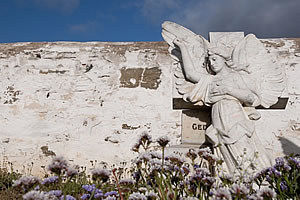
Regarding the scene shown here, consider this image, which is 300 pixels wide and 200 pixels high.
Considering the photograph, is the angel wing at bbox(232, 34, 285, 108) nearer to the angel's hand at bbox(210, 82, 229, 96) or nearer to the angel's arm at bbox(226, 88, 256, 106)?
the angel's arm at bbox(226, 88, 256, 106)

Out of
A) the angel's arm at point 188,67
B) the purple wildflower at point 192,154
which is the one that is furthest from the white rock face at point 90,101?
the purple wildflower at point 192,154

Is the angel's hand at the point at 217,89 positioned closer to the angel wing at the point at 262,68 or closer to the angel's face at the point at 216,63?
the angel's face at the point at 216,63

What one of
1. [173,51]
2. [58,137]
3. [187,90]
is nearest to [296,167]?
[187,90]

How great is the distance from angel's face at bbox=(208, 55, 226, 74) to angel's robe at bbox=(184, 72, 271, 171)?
84 mm

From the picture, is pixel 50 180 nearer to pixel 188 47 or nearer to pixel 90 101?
pixel 188 47

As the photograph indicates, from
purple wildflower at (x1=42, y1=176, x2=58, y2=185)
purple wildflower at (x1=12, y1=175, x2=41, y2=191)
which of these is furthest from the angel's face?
purple wildflower at (x1=12, y1=175, x2=41, y2=191)

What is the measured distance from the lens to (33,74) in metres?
4.94

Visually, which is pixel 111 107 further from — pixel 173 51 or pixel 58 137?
pixel 173 51

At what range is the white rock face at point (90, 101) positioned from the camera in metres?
4.49

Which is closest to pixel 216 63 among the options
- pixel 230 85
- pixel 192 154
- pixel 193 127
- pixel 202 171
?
pixel 230 85

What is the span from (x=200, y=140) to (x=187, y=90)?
1.66 ft

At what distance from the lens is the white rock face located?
4492 millimetres

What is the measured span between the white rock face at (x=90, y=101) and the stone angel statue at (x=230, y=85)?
1528mm

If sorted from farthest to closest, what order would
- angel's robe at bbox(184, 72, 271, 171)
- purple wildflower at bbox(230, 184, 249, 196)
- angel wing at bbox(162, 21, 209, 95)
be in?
angel wing at bbox(162, 21, 209, 95)
angel's robe at bbox(184, 72, 271, 171)
purple wildflower at bbox(230, 184, 249, 196)
